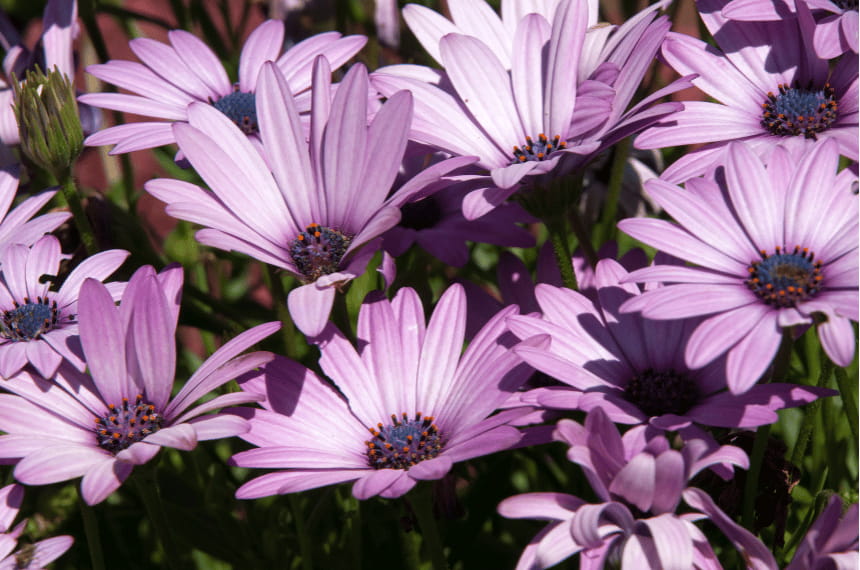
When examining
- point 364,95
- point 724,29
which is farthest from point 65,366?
point 724,29

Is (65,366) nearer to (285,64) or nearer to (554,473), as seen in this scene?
(285,64)

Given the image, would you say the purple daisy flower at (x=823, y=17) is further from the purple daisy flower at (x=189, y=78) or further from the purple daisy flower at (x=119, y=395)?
the purple daisy flower at (x=119, y=395)

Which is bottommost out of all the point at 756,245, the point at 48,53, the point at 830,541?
the point at 830,541

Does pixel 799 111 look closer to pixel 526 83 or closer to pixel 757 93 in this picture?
pixel 757 93

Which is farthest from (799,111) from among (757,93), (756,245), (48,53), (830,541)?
(48,53)

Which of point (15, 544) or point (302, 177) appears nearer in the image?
point (15, 544)

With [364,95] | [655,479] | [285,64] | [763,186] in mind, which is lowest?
[655,479]

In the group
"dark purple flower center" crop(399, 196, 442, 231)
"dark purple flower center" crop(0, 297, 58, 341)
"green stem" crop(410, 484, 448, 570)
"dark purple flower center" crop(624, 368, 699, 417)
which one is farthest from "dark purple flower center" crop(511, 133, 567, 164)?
"dark purple flower center" crop(0, 297, 58, 341)
